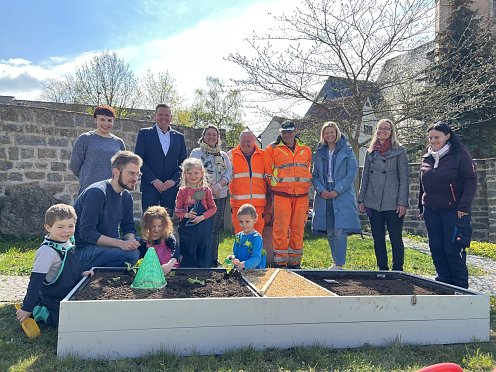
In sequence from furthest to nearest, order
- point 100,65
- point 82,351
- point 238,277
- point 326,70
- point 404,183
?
1. point 100,65
2. point 326,70
3. point 404,183
4. point 238,277
5. point 82,351

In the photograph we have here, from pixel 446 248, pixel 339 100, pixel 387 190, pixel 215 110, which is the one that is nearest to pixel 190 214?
pixel 387 190

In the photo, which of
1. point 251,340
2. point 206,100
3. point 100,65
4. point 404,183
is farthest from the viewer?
point 206,100

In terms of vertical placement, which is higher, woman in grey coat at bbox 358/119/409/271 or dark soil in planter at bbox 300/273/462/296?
woman in grey coat at bbox 358/119/409/271

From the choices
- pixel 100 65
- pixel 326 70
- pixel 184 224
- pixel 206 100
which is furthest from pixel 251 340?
pixel 206 100

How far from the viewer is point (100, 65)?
27922 millimetres

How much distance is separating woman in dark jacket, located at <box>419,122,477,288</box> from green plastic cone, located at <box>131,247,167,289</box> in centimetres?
291

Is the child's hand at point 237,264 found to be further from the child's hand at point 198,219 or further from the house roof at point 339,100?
the house roof at point 339,100

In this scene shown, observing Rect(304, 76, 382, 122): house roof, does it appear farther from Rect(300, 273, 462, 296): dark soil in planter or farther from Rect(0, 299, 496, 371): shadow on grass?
Rect(0, 299, 496, 371): shadow on grass

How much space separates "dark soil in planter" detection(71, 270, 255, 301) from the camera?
3.30 metres

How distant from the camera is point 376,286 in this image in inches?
164

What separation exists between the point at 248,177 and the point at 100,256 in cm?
215

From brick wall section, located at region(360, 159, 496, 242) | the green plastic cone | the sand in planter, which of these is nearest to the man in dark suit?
the sand in planter

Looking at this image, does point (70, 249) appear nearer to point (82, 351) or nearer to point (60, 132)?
point (82, 351)

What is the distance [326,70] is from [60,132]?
6320mm
